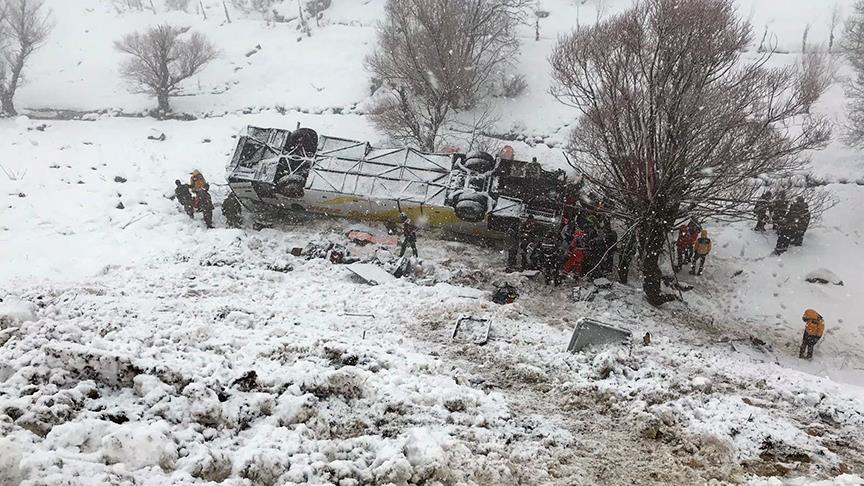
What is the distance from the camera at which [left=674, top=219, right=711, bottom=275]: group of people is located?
448 inches

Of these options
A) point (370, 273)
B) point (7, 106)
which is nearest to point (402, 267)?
point (370, 273)

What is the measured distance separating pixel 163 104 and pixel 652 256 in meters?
23.1

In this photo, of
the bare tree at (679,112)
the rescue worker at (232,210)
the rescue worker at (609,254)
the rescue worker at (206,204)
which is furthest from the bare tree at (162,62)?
the rescue worker at (609,254)

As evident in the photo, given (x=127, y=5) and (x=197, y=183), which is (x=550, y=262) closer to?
(x=197, y=183)

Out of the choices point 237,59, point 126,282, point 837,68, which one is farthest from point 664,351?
point 237,59

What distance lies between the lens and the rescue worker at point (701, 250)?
11320 millimetres

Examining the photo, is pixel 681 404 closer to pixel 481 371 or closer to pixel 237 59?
pixel 481 371

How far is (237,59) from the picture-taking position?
96.4 ft

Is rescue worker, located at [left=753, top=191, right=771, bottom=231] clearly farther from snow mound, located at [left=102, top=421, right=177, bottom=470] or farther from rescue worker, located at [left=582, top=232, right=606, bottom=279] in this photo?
snow mound, located at [left=102, top=421, right=177, bottom=470]

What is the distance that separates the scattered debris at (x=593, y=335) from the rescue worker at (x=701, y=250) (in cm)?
533

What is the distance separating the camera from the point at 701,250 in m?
11.4

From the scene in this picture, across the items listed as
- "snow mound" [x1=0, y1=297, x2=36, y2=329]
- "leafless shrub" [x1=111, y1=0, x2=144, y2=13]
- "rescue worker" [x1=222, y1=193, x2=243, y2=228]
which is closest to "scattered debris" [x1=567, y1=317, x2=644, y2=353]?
"snow mound" [x1=0, y1=297, x2=36, y2=329]

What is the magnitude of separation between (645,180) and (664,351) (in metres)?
3.17

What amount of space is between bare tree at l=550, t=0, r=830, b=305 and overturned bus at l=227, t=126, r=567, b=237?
7.98ft
